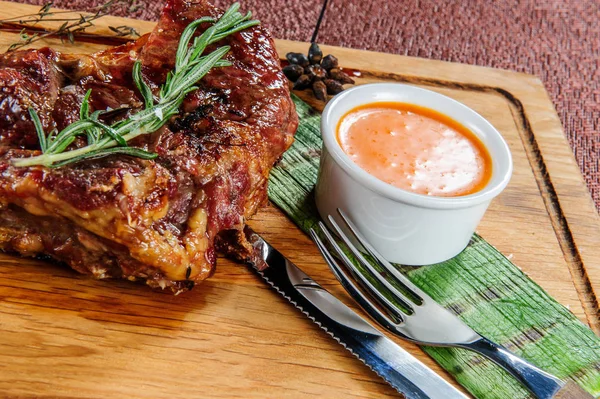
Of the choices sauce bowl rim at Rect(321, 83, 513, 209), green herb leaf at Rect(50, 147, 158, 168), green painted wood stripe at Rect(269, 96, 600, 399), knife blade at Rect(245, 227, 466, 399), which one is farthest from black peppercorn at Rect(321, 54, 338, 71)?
green herb leaf at Rect(50, 147, 158, 168)

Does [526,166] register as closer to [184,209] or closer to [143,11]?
[184,209]

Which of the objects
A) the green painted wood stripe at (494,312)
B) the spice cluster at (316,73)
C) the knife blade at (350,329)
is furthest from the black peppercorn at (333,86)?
the knife blade at (350,329)

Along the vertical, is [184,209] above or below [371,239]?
above

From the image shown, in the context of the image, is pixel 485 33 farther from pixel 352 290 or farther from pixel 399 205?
pixel 352 290

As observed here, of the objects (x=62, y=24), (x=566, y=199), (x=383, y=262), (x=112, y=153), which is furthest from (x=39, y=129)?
(x=566, y=199)

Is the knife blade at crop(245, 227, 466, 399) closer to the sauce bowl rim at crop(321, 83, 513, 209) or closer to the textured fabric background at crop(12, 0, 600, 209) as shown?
the sauce bowl rim at crop(321, 83, 513, 209)

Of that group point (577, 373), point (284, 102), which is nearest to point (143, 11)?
point (284, 102)

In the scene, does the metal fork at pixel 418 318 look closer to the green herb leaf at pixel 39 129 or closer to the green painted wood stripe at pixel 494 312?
the green painted wood stripe at pixel 494 312
